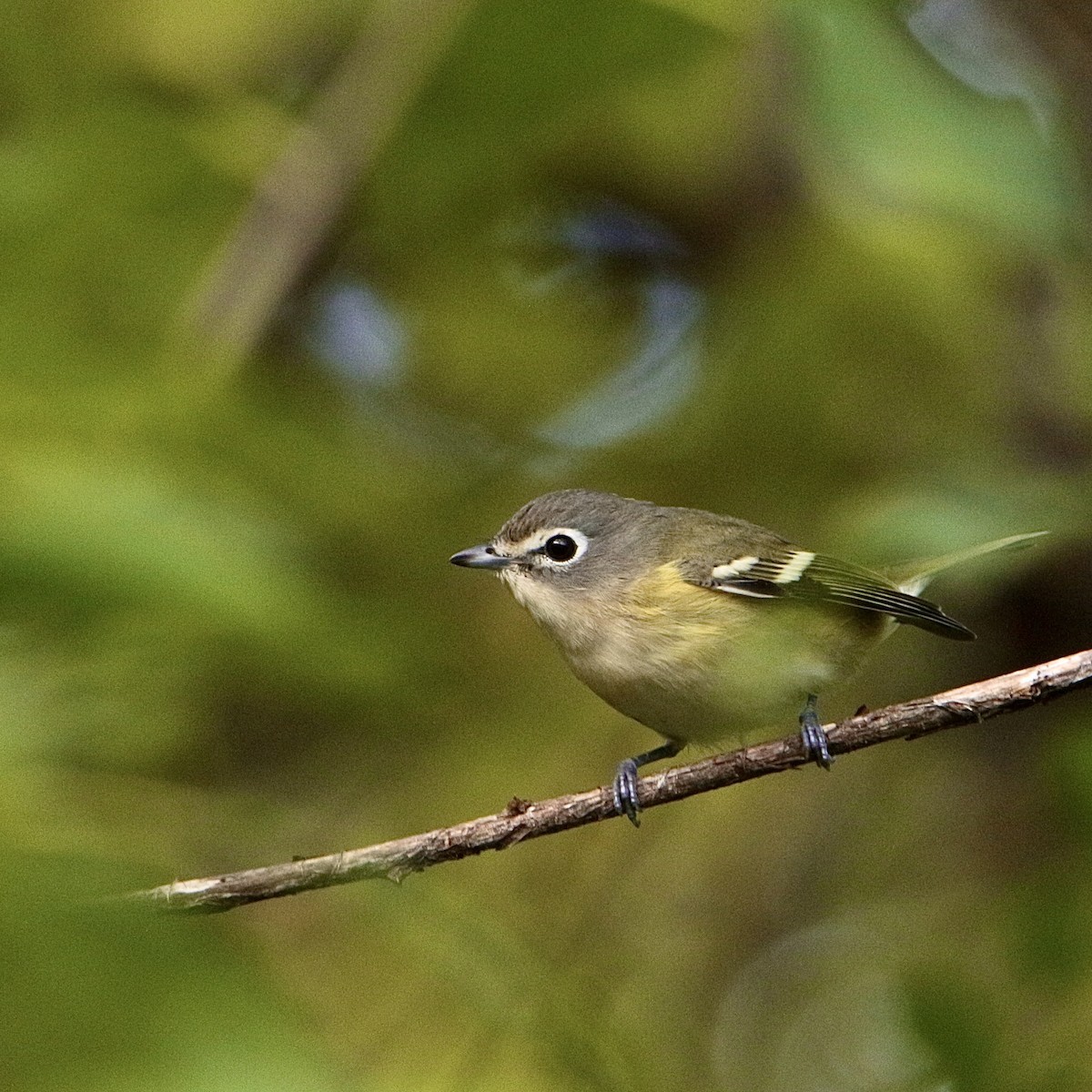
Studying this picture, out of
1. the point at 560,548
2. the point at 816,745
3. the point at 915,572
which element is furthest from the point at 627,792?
the point at 915,572

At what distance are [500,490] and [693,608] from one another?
45.4 inches

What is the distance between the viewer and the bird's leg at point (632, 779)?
2.87 m

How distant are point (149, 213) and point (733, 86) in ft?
7.44

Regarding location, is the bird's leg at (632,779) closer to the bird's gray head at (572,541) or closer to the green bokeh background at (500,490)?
the green bokeh background at (500,490)

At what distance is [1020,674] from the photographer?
2.52 meters

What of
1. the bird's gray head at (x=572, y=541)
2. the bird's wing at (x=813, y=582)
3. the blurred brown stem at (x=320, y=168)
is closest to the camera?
the blurred brown stem at (x=320, y=168)

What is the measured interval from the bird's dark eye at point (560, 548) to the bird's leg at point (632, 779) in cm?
69

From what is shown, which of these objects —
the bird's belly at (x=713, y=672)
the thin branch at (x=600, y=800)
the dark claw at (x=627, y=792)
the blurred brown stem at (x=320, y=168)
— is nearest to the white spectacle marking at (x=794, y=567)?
the bird's belly at (x=713, y=672)

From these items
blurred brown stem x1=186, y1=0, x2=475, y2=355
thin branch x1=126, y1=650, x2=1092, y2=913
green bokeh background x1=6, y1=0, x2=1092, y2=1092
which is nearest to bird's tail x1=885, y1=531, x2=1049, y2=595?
green bokeh background x1=6, y1=0, x2=1092, y2=1092

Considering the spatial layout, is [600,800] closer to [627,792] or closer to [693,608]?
[627,792]

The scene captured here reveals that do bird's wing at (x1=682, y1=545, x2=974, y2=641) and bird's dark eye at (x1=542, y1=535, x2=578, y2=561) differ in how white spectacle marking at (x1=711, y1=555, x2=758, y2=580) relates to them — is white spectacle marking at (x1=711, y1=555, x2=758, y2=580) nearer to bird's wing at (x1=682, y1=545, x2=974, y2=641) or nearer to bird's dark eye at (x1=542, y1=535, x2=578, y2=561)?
bird's wing at (x1=682, y1=545, x2=974, y2=641)

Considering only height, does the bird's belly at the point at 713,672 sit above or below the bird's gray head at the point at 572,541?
below

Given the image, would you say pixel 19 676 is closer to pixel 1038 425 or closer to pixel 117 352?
pixel 117 352

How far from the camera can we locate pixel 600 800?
2.63 metres
